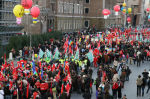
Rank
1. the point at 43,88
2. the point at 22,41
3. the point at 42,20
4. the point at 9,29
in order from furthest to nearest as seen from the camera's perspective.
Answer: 1. the point at 42,20
2. the point at 9,29
3. the point at 22,41
4. the point at 43,88

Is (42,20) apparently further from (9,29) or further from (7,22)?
(9,29)

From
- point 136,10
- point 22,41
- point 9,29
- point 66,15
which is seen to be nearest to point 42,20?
point 9,29

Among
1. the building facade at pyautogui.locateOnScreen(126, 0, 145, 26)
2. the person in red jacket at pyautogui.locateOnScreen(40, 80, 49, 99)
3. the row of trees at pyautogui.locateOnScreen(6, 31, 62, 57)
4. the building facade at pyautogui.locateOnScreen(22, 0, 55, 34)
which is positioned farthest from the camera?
the building facade at pyautogui.locateOnScreen(126, 0, 145, 26)

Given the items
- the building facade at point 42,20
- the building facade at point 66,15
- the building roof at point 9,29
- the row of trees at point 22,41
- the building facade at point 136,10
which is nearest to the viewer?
the row of trees at point 22,41

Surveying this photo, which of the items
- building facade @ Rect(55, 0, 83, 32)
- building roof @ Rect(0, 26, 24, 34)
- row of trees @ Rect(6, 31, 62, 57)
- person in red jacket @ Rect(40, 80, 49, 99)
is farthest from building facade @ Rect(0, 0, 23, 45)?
person in red jacket @ Rect(40, 80, 49, 99)

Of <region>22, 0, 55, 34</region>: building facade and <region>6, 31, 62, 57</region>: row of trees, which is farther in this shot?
<region>22, 0, 55, 34</region>: building facade

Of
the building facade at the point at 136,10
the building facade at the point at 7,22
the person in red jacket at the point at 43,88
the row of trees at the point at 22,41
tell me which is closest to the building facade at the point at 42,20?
the building facade at the point at 7,22

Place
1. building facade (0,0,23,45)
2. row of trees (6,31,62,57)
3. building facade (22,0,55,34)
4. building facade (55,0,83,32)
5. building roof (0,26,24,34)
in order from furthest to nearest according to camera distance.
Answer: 1. building facade (55,0,83,32)
2. building facade (22,0,55,34)
3. building facade (0,0,23,45)
4. building roof (0,26,24,34)
5. row of trees (6,31,62,57)

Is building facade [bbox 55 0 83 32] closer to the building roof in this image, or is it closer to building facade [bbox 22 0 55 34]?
Result: building facade [bbox 22 0 55 34]

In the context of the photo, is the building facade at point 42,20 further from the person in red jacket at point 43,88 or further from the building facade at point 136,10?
the building facade at point 136,10

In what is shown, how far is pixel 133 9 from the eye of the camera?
110250 millimetres

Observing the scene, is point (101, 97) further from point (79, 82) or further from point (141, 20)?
point (141, 20)

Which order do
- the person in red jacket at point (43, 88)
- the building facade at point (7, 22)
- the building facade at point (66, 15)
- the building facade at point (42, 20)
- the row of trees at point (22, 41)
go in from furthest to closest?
the building facade at point (66, 15)
the building facade at point (42, 20)
the building facade at point (7, 22)
the row of trees at point (22, 41)
the person in red jacket at point (43, 88)

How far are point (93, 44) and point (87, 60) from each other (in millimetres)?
9392
